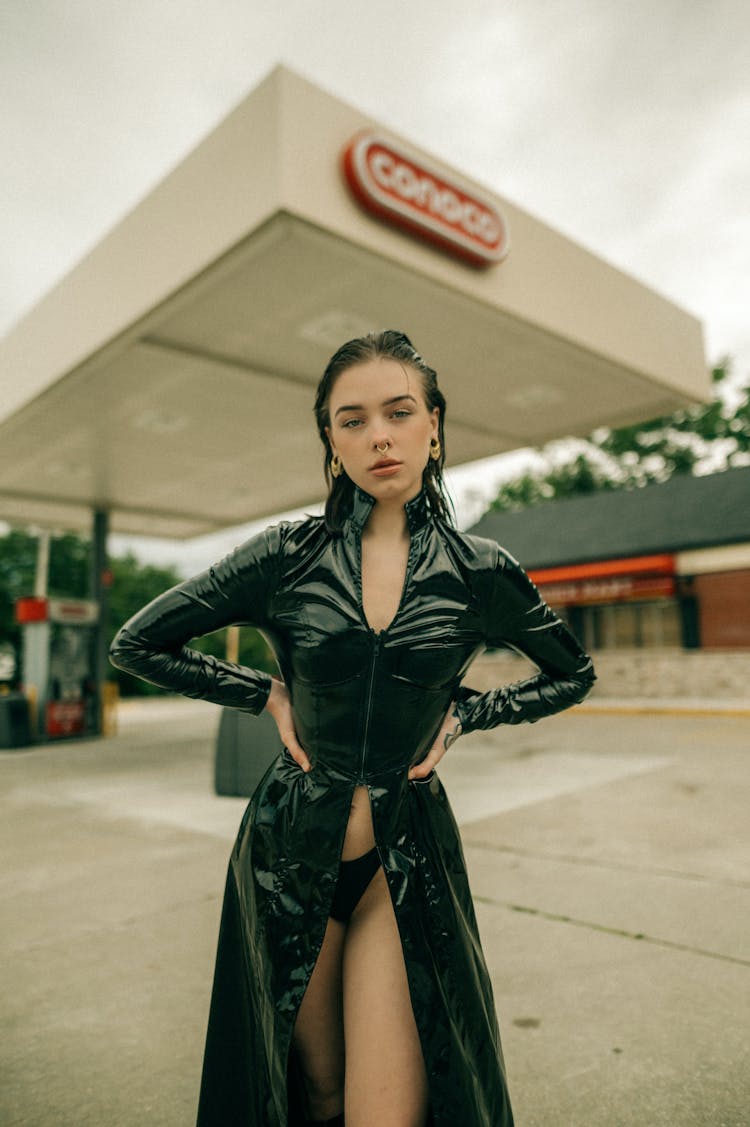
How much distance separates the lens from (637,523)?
75.1ft

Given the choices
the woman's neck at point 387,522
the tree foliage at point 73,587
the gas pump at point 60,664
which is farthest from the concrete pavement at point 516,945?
the tree foliage at point 73,587

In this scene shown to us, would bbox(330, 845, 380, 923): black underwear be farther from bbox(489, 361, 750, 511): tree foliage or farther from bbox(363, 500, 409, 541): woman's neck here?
bbox(489, 361, 750, 511): tree foliage

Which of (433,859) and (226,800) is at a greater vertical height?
(433,859)

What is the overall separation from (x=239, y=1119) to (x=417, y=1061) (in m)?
0.46

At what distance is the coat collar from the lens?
157 centimetres

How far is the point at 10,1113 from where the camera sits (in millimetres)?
2260

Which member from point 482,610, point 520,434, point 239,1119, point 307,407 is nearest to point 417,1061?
point 239,1119

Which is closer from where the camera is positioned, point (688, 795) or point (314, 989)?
point (314, 989)

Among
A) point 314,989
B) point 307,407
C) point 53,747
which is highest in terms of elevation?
point 307,407

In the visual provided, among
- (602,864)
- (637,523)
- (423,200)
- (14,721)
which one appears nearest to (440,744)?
(602,864)

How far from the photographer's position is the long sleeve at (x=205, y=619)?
4.96 ft

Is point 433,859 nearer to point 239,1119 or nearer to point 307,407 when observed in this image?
point 239,1119

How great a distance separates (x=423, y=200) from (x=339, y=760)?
6340 millimetres

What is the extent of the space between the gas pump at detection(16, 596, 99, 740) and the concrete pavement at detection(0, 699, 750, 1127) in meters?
5.41
